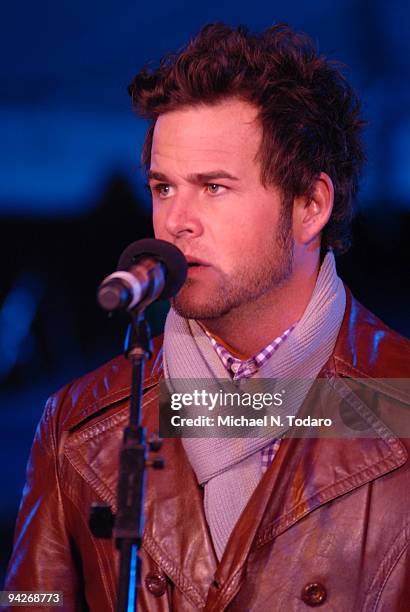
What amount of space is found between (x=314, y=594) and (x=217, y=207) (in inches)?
31.3

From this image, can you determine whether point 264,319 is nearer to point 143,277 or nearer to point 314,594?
point 314,594

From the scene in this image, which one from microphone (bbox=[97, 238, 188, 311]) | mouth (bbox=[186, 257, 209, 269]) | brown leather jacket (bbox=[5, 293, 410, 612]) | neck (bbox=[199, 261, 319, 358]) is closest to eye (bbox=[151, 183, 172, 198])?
mouth (bbox=[186, 257, 209, 269])

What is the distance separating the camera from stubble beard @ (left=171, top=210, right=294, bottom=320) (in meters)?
1.98

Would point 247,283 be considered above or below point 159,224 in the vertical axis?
below

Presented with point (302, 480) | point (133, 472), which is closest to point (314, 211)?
point (302, 480)

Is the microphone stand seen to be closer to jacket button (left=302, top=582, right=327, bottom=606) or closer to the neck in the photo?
jacket button (left=302, top=582, right=327, bottom=606)

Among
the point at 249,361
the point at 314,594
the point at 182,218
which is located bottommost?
the point at 314,594

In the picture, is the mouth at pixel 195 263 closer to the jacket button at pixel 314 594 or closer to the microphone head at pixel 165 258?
the microphone head at pixel 165 258

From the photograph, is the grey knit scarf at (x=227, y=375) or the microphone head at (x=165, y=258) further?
the grey knit scarf at (x=227, y=375)

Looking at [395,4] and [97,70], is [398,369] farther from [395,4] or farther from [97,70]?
[97,70]

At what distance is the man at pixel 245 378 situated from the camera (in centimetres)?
185

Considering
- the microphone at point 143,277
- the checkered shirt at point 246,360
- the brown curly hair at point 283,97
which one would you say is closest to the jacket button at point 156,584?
the checkered shirt at point 246,360

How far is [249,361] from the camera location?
2117 mm

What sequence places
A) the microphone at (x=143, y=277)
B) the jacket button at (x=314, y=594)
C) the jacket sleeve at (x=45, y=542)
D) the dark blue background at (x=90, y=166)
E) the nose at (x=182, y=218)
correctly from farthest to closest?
the dark blue background at (x=90, y=166) → the jacket sleeve at (x=45, y=542) → the nose at (x=182, y=218) → the jacket button at (x=314, y=594) → the microphone at (x=143, y=277)
